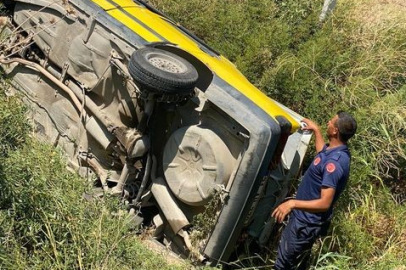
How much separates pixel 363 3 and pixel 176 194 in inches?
188

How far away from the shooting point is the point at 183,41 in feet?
15.8

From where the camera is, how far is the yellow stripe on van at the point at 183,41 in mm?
4234

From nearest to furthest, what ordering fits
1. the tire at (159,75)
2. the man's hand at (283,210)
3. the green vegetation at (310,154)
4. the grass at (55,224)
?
the grass at (55,224) < the green vegetation at (310,154) < the man's hand at (283,210) < the tire at (159,75)

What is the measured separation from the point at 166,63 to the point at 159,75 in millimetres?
272

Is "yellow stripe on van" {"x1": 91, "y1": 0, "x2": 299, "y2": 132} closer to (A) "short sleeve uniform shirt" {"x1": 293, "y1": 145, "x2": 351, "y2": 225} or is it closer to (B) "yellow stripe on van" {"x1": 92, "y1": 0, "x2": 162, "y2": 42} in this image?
(B) "yellow stripe on van" {"x1": 92, "y1": 0, "x2": 162, "y2": 42}

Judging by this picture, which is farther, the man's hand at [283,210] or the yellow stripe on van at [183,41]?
the yellow stripe on van at [183,41]

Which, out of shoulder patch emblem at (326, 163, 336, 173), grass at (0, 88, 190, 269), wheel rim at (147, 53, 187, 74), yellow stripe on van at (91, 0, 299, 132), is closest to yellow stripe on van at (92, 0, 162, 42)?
yellow stripe on van at (91, 0, 299, 132)

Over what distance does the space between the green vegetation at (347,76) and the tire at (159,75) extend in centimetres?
180

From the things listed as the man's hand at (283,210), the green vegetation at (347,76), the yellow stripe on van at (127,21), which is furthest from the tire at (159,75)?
the green vegetation at (347,76)

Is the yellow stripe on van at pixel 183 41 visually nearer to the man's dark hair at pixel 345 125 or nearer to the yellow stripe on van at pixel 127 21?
the yellow stripe on van at pixel 127 21

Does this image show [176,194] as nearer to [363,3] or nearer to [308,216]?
[308,216]

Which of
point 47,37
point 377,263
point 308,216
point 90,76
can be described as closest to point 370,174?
point 377,263

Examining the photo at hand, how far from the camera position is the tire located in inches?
156

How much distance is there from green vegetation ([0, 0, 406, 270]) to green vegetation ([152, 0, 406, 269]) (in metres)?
0.01
